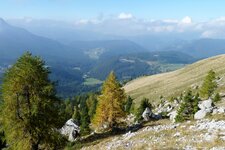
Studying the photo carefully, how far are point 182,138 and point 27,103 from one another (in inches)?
691

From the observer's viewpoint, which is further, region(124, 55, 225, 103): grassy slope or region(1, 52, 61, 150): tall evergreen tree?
region(124, 55, 225, 103): grassy slope

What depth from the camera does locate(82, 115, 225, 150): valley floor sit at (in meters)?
26.5

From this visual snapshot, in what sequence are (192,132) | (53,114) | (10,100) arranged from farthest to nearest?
(53,114) < (10,100) < (192,132)

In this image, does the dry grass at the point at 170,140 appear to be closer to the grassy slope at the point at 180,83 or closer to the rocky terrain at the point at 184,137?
the rocky terrain at the point at 184,137

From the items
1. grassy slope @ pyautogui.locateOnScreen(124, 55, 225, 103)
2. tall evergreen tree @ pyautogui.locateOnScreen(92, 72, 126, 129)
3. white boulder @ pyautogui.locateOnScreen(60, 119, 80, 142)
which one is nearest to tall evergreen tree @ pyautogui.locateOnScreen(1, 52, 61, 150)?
white boulder @ pyautogui.locateOnScreen(60, 119, 80, 142)

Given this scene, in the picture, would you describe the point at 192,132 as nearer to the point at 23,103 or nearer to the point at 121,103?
the point at 23,103

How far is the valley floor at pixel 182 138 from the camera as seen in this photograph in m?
26.5

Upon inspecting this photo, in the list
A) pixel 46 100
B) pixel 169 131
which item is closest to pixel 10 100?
pixel 46 100

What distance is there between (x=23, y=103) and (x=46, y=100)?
8.04 feet

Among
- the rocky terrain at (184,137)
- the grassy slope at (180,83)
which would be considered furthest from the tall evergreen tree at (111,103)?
the grassy slope at (180,83)

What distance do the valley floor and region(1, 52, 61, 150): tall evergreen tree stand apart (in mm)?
7204

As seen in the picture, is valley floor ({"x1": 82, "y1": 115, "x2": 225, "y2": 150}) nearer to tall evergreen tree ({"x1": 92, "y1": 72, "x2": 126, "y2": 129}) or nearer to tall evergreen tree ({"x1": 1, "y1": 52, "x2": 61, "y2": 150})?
tall evergreen tree ({"x1": 1, "y1": 52, "x2": 61, "y2": 150})

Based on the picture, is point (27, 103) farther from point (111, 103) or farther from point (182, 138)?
point (182, 138)

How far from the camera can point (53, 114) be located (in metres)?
39.8
